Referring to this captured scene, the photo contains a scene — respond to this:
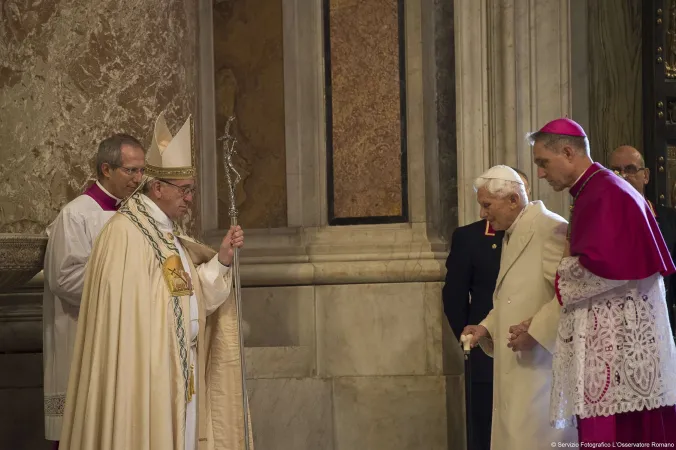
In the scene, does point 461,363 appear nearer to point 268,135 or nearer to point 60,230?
point 268,135

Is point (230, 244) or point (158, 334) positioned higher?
point (230, 244)

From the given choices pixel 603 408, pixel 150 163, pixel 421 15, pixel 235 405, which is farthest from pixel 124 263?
pixel 421 15

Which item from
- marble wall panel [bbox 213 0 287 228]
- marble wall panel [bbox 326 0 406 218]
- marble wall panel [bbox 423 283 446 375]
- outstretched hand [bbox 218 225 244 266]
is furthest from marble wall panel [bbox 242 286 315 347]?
outstretched hand [bbox 218 225 244 266]

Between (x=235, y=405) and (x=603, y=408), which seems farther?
(x=235, y=405)

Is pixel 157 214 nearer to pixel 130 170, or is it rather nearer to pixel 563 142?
pixel 130 170

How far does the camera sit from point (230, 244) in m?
5.02

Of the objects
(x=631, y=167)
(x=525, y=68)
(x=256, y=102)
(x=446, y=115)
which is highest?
(x=525, y=68)

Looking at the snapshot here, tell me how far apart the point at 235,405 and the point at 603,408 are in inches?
69.6

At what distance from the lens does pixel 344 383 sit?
6.90 metres

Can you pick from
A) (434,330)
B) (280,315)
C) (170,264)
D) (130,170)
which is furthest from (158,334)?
(434,330)

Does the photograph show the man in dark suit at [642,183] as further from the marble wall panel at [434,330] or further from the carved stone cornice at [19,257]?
the carved stone cornice at [19,257]

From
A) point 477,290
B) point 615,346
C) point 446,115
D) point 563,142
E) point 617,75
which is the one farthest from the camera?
point 617,75

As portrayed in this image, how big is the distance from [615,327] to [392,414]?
8.86 ft

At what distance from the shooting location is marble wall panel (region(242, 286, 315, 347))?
23.0 ft
